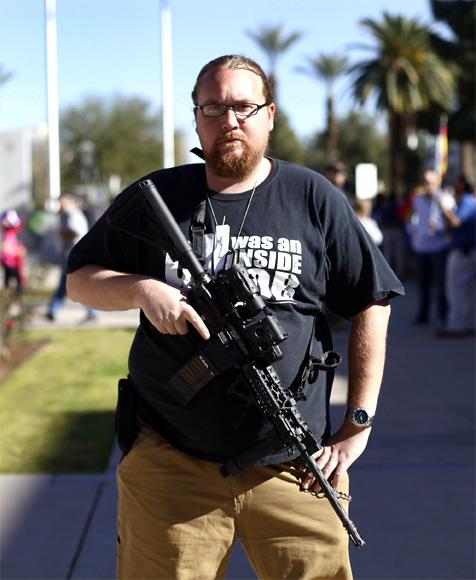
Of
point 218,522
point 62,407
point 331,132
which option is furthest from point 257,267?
point 331,132

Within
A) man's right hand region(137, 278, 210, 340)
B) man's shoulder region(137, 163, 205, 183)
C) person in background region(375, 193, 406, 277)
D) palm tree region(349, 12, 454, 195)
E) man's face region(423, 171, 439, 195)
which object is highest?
palm tree region(349, 12, 454, 195)

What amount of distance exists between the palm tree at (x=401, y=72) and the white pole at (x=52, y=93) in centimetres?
1538

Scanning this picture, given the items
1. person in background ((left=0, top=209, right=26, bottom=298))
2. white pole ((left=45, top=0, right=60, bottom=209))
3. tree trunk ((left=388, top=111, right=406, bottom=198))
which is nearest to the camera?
person in background ((left=0, top=209, right=26, bottom=298))

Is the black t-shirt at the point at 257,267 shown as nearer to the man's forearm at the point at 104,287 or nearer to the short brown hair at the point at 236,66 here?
the man's forearm at the point at 104,287

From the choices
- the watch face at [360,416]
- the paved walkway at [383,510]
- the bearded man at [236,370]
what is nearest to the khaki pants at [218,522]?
the bearded man at [236,370]

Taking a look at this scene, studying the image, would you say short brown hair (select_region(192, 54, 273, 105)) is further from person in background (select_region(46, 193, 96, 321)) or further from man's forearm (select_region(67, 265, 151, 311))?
person in background (select_region(46, 193, 96, 321))

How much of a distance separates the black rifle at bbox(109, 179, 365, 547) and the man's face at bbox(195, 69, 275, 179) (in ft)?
0.65

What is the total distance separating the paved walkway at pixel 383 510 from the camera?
4.06 meters

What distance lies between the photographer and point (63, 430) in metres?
6.30

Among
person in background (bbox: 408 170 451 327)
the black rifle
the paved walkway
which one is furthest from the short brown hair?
person in background (bbox: 408 170 451 327)

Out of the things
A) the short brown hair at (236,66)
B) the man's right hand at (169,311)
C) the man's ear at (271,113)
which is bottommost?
the man's right hand at (169,311)

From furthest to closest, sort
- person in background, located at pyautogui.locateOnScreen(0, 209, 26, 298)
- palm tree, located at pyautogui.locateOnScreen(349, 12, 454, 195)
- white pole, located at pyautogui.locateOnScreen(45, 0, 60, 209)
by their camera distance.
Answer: palm tree, located at pyautogui.locateOnScreen(349, 12, 454, 195), white pole, located at pyautogui.locateOnScreen(45, 0, 60, 209), person in background, located at pyautogui.locateOnScreen(0, 209, 26, 298)

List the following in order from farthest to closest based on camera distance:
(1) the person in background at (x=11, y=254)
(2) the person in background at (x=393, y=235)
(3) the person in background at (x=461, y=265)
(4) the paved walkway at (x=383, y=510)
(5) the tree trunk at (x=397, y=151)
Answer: (5) the tree trunk at (x=397, y=151), (2) the person in background at (x=393, y=235), (1) the person in background at (x=11, y=254), (3) the person in background at (x=461, y=265), (4) the paved walkway at (x=383, y=510)

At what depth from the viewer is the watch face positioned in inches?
98.1
